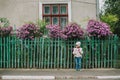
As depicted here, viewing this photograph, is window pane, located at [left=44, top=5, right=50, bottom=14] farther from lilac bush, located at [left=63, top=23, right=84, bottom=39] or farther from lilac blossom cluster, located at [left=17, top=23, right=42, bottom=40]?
lilac bush, located at [left=63, top=23, right=84, bottom=39]

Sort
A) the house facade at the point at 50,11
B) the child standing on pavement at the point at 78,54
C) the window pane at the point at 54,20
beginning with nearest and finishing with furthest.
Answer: the child standing on pavement at the point at 78,54, the house facade at the point at 50,11, the window pane at the point at 54,20

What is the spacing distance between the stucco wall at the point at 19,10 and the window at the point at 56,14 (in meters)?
0.52

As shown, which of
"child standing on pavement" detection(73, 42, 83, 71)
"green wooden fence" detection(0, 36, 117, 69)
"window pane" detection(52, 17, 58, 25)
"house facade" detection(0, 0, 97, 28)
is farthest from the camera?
"window pane" detection(52, 17, 58, 25)

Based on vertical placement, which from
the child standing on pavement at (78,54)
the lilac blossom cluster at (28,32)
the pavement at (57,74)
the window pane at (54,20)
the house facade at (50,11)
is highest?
the house facade at (50,11)

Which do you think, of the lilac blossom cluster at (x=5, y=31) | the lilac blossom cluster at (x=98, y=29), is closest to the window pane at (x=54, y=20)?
the lilac blossom cluster at (x=98, y=29)

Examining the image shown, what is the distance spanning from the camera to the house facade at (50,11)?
2197 centimetres

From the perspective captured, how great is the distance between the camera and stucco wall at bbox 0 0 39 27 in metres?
22.2

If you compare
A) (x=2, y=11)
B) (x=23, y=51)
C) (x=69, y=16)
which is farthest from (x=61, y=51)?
(x=2, y=11)

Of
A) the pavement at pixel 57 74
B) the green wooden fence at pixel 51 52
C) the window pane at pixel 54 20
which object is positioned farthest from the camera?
the window pane at pixel 54 20

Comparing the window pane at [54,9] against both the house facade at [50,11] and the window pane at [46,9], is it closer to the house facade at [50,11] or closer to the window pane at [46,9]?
the house facade at [50,11]

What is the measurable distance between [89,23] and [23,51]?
3.47 m

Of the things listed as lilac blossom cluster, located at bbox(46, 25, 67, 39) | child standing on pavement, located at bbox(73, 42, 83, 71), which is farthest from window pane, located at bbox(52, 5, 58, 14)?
child standing on pavement, located at bbox(73, 42, 83, 71)

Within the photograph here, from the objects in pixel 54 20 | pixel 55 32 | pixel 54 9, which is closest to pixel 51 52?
pixel 55 32

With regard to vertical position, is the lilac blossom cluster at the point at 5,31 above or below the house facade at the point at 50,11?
below
